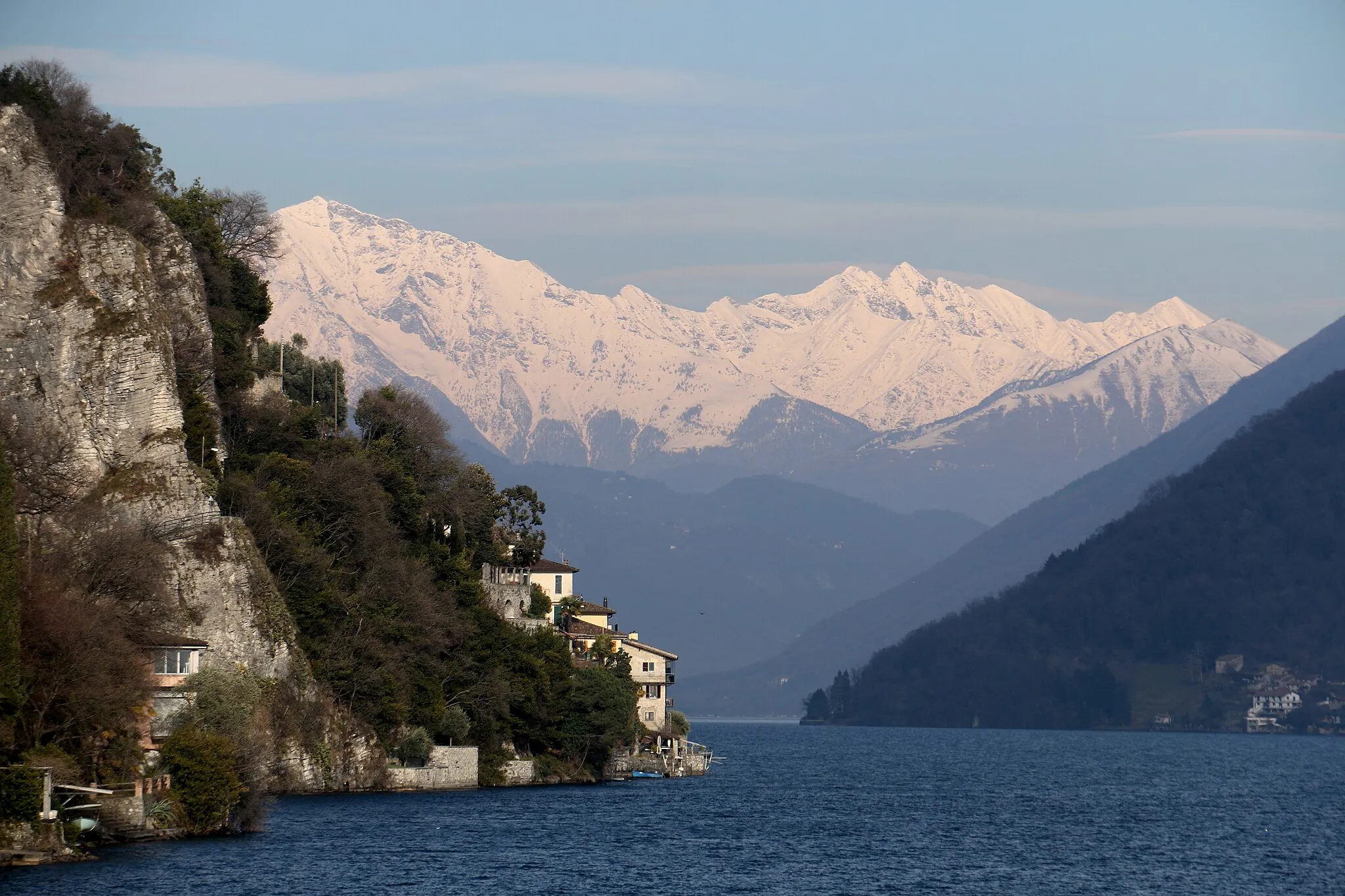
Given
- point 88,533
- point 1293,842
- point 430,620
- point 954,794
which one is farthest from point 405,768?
point 1293,842

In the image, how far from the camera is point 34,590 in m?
79.6

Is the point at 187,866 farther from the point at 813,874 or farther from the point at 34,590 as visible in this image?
the point at 813,874

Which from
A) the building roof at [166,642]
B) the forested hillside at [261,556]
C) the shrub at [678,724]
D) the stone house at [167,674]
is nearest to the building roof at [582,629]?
the forested hillside at [261,556]

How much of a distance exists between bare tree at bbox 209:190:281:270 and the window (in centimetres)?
5264

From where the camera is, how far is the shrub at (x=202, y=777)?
81.0 metres

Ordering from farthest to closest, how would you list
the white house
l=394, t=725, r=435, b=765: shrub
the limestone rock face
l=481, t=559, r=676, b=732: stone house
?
the white house → l=481, t=559, r=676, b=732: stone house → l=394, t=725, r=435, b=765: shrub → the limestone rock face

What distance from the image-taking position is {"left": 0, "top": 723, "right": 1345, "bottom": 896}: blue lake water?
75750 mm

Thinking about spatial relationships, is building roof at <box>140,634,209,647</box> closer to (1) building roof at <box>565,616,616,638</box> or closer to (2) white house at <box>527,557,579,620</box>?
(1) building roof at <box>565,616,616,638</box>

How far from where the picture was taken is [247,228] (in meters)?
142

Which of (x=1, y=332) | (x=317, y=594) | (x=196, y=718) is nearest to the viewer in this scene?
(x=196, y=718)

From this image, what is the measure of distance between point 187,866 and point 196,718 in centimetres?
1561

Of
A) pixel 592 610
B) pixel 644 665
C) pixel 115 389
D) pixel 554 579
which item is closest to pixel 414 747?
pixel 115 389

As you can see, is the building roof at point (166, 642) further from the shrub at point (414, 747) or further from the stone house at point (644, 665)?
the stone house at point (644, 665)

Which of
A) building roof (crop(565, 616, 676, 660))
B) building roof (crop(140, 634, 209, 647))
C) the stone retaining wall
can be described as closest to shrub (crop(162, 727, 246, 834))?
building roof (crop(140, 634, 209, 647))
